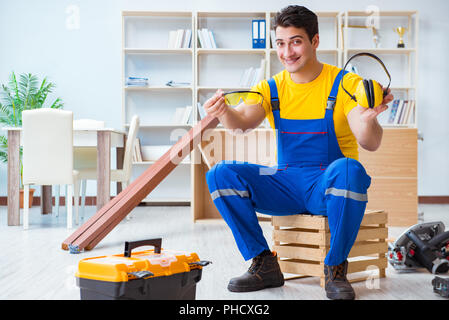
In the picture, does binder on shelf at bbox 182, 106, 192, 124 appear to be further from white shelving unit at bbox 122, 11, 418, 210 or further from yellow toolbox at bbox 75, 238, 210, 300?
yellow toolbox at bbox 75, 238, 210, 300

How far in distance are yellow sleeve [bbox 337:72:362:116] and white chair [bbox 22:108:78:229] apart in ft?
7.37

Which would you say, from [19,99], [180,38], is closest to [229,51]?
[180,38]

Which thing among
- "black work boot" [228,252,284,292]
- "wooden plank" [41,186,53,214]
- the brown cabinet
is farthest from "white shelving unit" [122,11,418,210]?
"black work boot" [228,252,284,292]

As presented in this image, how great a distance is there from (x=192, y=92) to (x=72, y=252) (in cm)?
305

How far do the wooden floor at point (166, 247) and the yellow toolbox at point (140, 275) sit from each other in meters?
0.28

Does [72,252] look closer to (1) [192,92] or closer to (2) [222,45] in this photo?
(1) [192,92]

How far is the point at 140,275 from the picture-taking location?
1175 mm

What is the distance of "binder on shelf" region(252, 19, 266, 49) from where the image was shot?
5172mm

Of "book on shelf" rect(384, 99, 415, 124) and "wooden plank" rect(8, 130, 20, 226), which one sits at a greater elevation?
"book on shelf" rect(384, 99, 415, 124)

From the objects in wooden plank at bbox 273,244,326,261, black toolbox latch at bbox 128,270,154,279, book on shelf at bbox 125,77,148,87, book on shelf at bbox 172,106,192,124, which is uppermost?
book on shelf at bbox 125,77,148,87

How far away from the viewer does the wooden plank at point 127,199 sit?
2670mm

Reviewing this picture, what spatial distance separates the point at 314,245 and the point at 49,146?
90.1 inches
